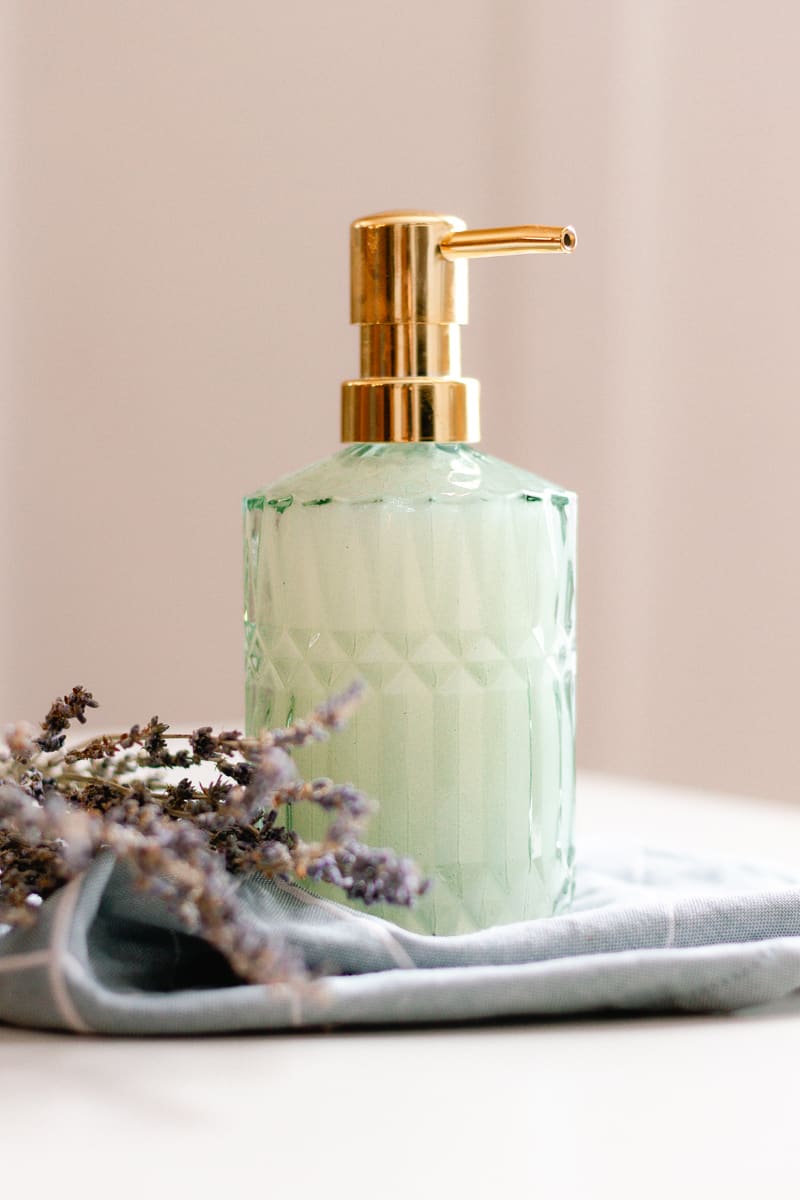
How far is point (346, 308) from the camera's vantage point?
4.88 ft

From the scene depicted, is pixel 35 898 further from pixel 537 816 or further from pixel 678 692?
pixel 678 692

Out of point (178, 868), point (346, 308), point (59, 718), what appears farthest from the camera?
point (346, 308)

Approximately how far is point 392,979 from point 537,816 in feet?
0.45

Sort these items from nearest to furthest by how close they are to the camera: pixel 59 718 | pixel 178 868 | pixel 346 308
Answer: pixel 178 868 → pixel 59 718 → pixel 346 308

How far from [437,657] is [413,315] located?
4.8 inches

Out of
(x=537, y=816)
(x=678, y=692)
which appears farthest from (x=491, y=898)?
(x=678, y=692)

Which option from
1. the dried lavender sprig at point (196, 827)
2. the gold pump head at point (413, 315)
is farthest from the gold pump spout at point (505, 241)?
the dried lavender sprig at point (196, 827)

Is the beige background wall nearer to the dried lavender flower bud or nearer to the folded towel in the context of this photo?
the folded towel

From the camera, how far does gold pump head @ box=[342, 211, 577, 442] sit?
0.53m

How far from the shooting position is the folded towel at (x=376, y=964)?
1.31 ft

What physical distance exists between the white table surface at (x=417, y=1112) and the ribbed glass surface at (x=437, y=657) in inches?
3.8

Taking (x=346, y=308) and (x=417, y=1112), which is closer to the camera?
(x=417, y=1112)

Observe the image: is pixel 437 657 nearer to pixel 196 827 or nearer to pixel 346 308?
pixel 196 827

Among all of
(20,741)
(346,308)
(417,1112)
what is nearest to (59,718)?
(20,741)
